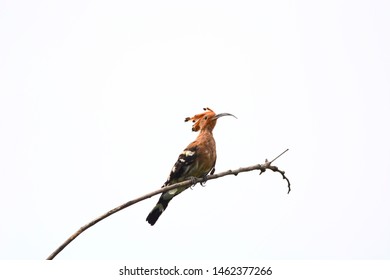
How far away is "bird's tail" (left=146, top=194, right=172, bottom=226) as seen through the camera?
525 centimetres

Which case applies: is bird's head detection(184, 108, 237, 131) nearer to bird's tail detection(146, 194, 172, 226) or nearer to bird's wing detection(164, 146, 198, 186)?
bird's wing detection(164, 146, 198, 186)

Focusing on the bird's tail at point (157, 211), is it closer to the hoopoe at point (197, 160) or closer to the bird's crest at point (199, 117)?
the hoopoe at point (197, 160)

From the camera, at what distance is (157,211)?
523 centimetres

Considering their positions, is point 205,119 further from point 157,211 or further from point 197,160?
point 157,211

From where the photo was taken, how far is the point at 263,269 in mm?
4879

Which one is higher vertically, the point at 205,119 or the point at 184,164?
the point at 205,119

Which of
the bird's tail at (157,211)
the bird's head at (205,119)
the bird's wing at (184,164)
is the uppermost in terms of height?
the bird's head at (205,119)

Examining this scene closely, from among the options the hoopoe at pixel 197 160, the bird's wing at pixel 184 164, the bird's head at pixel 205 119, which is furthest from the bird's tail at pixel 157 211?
the bird's head at pixel 205 119

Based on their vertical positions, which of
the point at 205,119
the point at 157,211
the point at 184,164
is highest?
the point at 205,119

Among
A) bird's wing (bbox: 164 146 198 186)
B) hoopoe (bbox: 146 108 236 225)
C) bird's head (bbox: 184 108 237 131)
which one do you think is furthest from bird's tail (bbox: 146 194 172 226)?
bird's head (bbox: 184 108 237 131)

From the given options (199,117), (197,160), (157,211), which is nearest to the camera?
(199,117)

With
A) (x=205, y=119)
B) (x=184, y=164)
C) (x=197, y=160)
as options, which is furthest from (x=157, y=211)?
(x=205, y=119)

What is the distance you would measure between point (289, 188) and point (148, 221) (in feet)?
7.73

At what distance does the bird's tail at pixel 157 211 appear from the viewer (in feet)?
17.2
